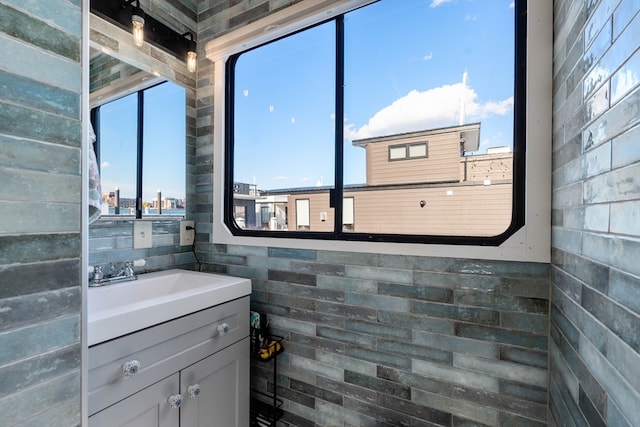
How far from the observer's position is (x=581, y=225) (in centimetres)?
75

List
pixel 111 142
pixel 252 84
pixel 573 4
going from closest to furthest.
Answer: pixel 573 4, pixel 111 142, pixel 252 84

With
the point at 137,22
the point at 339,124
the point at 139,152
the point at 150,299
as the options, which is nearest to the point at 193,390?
the point at 150,299

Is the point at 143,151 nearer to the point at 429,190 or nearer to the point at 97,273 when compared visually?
the point at 97,273

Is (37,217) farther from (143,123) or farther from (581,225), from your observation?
(581,225)

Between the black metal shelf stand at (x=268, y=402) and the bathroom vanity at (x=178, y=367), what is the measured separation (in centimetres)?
14

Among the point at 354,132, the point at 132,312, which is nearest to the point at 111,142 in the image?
the point at 132,312

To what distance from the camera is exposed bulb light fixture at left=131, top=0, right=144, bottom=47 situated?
149 centimetres

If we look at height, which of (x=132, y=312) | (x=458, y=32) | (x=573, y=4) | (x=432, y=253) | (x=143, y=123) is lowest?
(x=132, y=312)

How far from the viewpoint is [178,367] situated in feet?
3.87

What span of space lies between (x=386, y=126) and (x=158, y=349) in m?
1.43

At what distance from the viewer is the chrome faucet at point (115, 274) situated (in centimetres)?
142

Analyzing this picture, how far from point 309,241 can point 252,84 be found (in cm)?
112

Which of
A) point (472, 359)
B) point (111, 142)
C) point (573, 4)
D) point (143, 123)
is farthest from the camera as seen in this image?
point (143, 123)

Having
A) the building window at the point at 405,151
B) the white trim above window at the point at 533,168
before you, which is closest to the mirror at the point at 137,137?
the white trim above window at the point at 533,168
